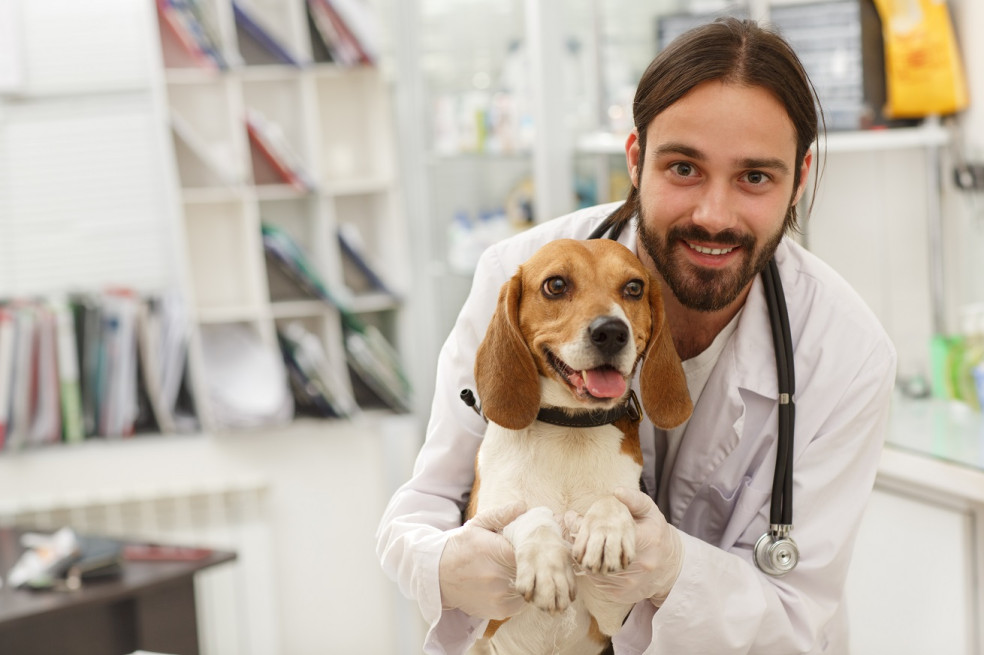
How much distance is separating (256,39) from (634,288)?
2.64 m

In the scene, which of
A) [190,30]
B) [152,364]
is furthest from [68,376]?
[190,30]

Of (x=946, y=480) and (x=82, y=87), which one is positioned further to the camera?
(x=82, y=87)

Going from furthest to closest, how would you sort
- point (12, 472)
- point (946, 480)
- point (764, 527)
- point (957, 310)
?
point (12, 472), point (957, 310), point (946, 480), point (764, 527)

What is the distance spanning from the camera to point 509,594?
4.24 ft

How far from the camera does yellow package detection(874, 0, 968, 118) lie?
2455 mm

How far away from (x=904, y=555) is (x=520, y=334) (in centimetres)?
139

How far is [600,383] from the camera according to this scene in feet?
4.10

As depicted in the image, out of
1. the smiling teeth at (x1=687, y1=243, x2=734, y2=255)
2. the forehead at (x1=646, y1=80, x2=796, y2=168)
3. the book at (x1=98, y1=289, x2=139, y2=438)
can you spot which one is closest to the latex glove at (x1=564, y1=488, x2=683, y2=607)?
the smiling teeth at (x1=687, y1=243, x2=734, y2=255)

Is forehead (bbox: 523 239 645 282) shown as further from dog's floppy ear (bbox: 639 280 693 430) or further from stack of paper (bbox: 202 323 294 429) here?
stack of paper (bbox: 202 323 294 429)

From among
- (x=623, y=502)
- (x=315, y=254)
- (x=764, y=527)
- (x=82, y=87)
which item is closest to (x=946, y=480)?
(x=764, y=527)

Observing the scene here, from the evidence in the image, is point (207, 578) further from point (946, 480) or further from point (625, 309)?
point (625, 309)

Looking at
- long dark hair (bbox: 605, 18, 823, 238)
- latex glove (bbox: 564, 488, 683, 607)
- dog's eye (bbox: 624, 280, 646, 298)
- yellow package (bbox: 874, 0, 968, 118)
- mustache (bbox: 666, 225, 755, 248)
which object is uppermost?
yellow package (bbox: 874, 0, 968, 118)

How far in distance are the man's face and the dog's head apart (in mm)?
126

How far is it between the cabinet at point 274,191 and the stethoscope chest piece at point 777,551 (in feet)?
7.81
